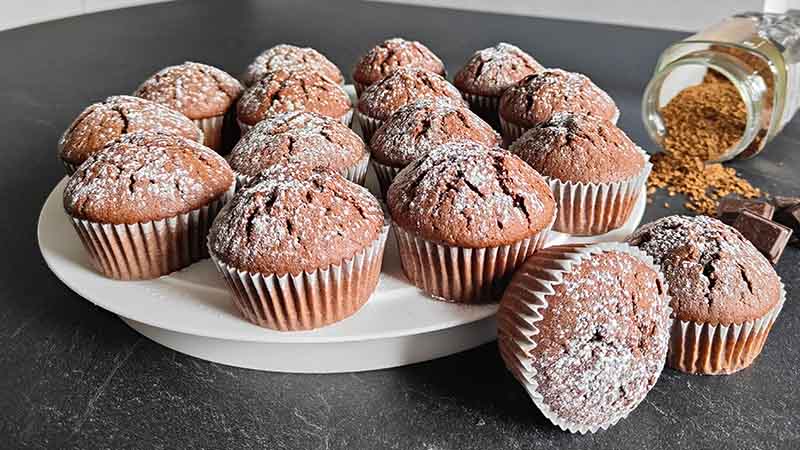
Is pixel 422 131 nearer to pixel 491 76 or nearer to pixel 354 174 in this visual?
pixel 354 174

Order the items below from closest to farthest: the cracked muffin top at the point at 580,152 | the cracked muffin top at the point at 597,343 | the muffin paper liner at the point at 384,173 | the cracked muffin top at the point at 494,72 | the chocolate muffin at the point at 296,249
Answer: the cracked muffin top at the point at 597,343 < the chocolate muffin at the point at 296,249 < the cracked muffin top at the point at 580,152 < the muffin paper liner at the point at 384,173 < the cracked muffin top at the point at 494,72

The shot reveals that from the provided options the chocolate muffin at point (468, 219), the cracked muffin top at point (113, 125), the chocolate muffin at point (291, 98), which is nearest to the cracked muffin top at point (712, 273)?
the chocolate muffin at point (468, 219)

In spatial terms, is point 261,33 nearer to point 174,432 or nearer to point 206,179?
point 206,179

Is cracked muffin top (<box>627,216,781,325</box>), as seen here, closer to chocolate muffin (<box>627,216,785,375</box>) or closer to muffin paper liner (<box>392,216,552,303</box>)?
chocolate muffin (<box>627,216,785,375</box>)

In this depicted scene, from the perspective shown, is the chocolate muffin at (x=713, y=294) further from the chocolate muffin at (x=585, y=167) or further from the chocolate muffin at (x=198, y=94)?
the chocolate muffin at (x=198, y=94)

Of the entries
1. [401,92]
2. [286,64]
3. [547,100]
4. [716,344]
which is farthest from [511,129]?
[716,344]

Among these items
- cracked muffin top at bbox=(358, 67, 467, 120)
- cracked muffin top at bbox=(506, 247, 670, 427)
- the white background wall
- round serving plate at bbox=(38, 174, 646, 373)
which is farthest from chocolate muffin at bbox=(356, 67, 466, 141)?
the white background wall

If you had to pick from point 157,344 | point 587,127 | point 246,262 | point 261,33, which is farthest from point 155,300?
point 261,33
